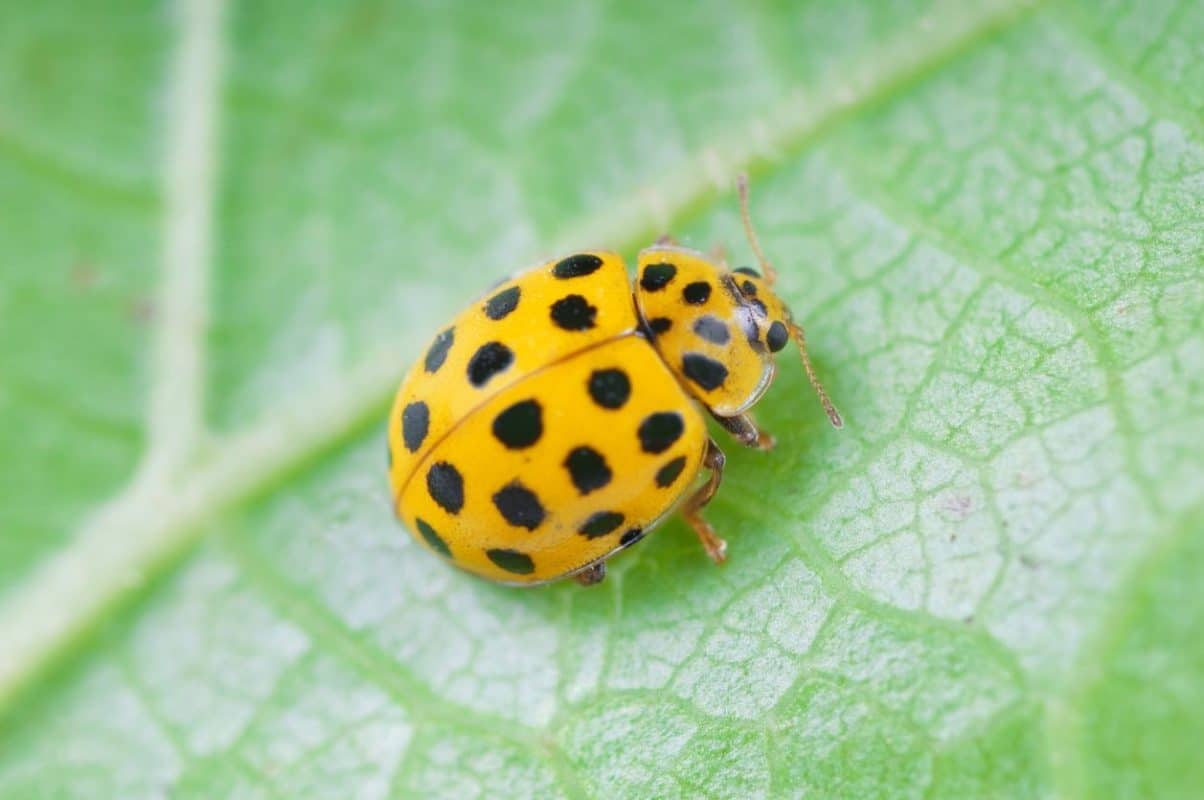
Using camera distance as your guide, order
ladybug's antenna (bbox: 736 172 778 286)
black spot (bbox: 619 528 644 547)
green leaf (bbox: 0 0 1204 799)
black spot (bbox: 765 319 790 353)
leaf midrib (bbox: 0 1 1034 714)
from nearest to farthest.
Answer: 1. green leaf (bbox: 0 0 1204 799)
2. black spot (bbox: 619 528 644 547)
3. black spot (bbox: 765 319 790 353)
4. ladybug's antenna (bbox: 736 172 778 286)
5. leaf midrib (bbox: 0 1 1034 714)

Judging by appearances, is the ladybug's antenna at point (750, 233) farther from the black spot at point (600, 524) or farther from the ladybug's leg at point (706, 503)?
the black spot at point (600, 524)

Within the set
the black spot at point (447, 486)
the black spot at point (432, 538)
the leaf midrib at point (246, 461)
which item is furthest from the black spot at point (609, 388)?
the leaf midrib at point (246, 461)

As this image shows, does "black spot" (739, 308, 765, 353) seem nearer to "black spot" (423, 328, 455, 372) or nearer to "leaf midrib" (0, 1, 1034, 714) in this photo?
"leaf midrib" (0, 1, 1034, 714)

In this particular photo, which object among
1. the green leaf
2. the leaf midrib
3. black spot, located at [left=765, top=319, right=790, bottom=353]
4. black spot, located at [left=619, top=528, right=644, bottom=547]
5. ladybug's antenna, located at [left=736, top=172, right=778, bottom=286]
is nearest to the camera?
the green leaf

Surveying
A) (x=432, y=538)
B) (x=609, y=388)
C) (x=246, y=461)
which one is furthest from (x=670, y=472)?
(x=246, y=461)

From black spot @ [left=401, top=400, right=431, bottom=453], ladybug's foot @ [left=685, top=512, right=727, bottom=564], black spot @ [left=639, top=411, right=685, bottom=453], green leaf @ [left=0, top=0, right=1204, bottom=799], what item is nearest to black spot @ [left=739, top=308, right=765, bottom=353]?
green leaf @ [left=0, top=0, right=1204, bottom=799]
